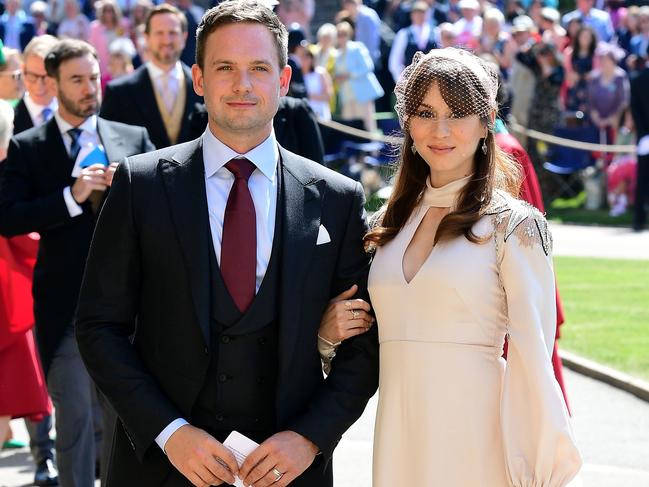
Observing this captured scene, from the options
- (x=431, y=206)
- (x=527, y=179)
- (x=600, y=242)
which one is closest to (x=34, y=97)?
(x=527, y=179)

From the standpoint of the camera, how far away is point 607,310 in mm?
11906

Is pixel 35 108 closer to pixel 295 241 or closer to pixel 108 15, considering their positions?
pixel 295 241

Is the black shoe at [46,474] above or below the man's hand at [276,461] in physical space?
below

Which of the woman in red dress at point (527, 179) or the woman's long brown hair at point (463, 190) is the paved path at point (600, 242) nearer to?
the woman in red dress at point (527, 179)

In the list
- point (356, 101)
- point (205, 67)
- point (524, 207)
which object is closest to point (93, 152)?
point (205, 67)

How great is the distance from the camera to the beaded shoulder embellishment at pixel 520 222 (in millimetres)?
3982

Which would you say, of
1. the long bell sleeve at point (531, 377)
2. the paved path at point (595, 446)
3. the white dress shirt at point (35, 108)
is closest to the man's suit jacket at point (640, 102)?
the paved path at point (595, 446)

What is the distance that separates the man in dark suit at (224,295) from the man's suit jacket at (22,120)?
4.84 metres

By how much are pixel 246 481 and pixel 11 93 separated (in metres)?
6.42

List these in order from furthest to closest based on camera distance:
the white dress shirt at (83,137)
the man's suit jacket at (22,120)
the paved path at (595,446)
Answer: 1. the man's suit jacket at (22,120)
2. the paved path at (595,446)
3. the white dress shirt at (83,137)

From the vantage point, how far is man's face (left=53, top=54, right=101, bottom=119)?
657cm

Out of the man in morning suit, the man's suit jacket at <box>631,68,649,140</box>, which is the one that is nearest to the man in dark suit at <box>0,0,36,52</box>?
the man's suit jacket at <box>631,68,649,140</box>

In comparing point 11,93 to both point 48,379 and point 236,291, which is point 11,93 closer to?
point 48,379

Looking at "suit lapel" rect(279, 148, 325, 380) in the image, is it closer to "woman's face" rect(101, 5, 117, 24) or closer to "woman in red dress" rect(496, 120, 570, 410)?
"woman in red dress" rect(496, 120, 570, 410)
